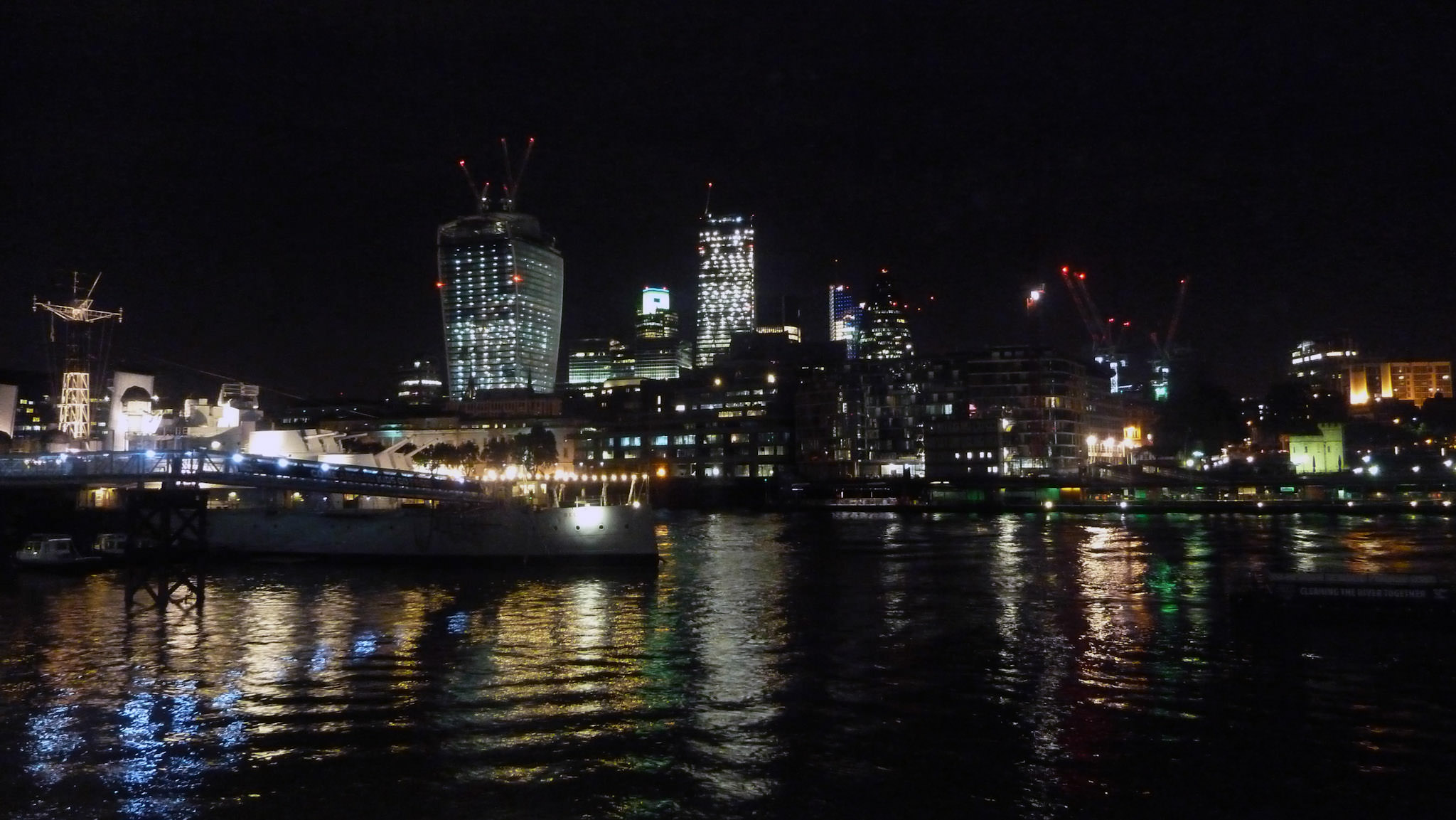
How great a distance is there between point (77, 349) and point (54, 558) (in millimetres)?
27784

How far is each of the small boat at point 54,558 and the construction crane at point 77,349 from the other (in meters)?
22.5

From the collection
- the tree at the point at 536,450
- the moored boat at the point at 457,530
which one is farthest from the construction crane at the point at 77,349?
the tree at the point at 536,450

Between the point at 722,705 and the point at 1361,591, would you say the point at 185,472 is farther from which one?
the point at 1361,591

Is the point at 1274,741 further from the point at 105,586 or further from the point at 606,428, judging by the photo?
the point at 606,428

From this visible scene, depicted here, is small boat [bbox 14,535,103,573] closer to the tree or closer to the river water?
the river water

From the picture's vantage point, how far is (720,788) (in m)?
14.8

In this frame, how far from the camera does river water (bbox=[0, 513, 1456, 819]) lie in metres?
14.6

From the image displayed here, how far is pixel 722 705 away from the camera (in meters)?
20.0

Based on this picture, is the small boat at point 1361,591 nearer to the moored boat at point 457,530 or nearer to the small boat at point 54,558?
the moored boat at point 457,530

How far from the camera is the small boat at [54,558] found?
1833 inches

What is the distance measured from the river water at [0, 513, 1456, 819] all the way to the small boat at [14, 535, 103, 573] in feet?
29.2

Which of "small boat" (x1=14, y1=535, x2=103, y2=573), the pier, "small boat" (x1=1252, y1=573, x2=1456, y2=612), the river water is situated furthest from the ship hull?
"small boat" (x1=1252, y1=573, x2=1456, y2=612)

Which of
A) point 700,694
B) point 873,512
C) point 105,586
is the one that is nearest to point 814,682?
point 700,694

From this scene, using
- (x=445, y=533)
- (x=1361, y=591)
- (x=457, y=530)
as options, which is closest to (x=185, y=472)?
(x=445, y=533)
